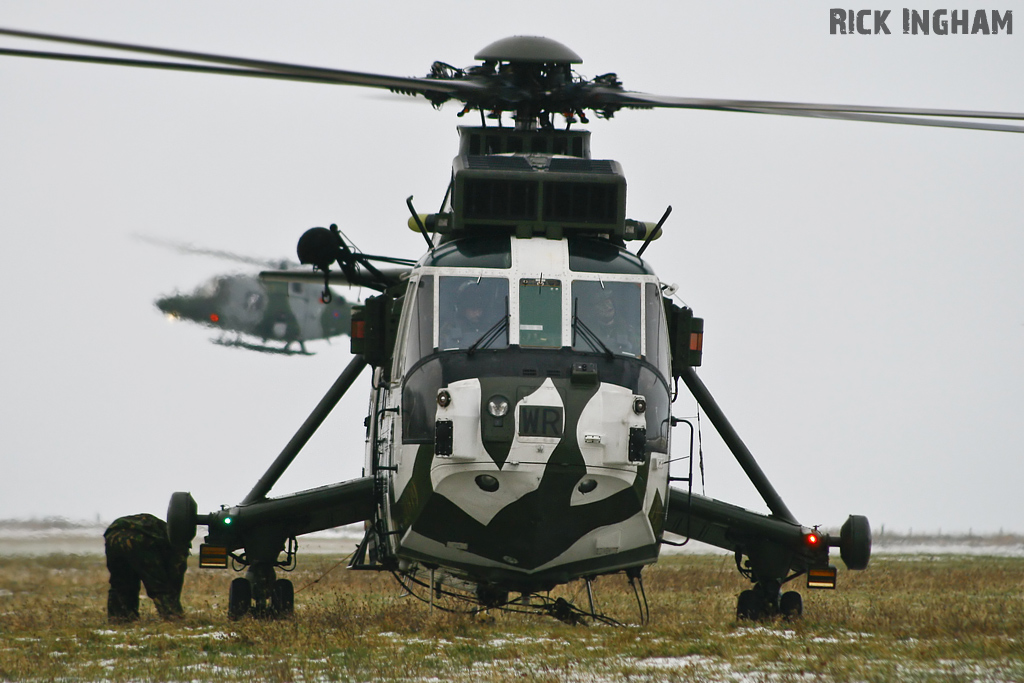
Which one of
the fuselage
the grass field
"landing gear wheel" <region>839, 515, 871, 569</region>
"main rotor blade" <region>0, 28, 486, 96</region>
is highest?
"main rotor blade" <region>0, 28, 486, 96</region>

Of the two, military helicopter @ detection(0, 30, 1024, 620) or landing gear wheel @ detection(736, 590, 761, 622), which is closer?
military helicopter @ detection(0, 30, 1024, 620)

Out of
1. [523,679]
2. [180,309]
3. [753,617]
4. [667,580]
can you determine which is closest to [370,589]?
[667,580]

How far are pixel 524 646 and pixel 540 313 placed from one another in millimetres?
2779

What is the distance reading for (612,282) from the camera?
10867 millimetres

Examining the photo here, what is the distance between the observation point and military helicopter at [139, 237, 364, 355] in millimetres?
35116

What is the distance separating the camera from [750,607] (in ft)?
43.5

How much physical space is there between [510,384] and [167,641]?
3.83 metres

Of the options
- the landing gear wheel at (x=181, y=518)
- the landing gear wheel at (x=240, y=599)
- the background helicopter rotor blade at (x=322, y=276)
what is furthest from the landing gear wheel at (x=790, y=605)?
the landing gear wheel at (x=181, y=518)

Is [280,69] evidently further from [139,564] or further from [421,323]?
[139,564]

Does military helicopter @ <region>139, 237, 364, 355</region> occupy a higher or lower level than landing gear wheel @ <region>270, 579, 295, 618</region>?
higher

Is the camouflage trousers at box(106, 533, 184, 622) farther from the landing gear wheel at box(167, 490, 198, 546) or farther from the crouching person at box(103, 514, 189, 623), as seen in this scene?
the landing gear wheel at box(167, 490, 198, 546)

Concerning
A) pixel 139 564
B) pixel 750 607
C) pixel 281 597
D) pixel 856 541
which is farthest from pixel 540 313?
pixel 139 564

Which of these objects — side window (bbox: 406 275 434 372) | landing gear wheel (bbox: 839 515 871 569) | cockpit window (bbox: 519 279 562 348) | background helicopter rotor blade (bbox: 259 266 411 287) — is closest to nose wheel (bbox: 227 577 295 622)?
background helicopter rotor blade (bbox: 259 266 411 287)

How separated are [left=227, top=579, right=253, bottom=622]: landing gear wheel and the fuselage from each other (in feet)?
8.99
